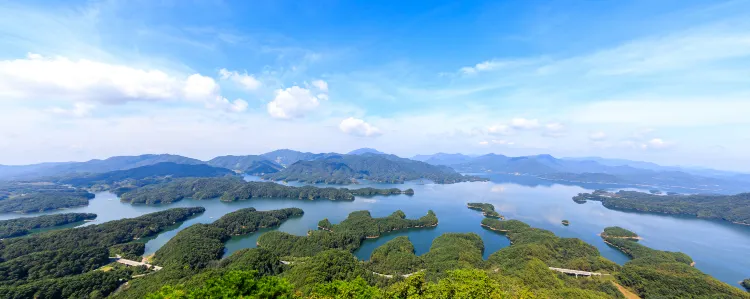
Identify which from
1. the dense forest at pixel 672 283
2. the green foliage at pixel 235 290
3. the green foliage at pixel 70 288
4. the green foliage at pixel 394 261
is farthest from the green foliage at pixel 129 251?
the dense forest at pixel 672 283

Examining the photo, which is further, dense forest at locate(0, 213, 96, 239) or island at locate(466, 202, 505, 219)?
island at locate(466, 202, 505, 219)

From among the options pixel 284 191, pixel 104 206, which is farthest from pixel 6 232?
pixel 284 191

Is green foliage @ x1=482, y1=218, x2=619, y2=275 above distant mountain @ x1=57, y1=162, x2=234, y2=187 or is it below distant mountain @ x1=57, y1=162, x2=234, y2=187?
below

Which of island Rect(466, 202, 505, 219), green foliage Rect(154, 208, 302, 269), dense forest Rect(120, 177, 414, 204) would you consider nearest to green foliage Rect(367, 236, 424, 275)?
green foliage Rect(154, 208, 302, 269)

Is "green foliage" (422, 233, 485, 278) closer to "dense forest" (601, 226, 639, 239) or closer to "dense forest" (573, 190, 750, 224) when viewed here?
"dense forest" (601, 226, 639, 239)

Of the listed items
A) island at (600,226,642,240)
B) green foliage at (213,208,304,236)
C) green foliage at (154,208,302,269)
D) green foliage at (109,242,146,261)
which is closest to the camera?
green foliage at (154,208,302,269)

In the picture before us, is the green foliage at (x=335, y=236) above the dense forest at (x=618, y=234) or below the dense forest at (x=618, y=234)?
above

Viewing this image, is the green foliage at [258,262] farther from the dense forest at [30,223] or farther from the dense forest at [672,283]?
the dense forest at [30,223]
